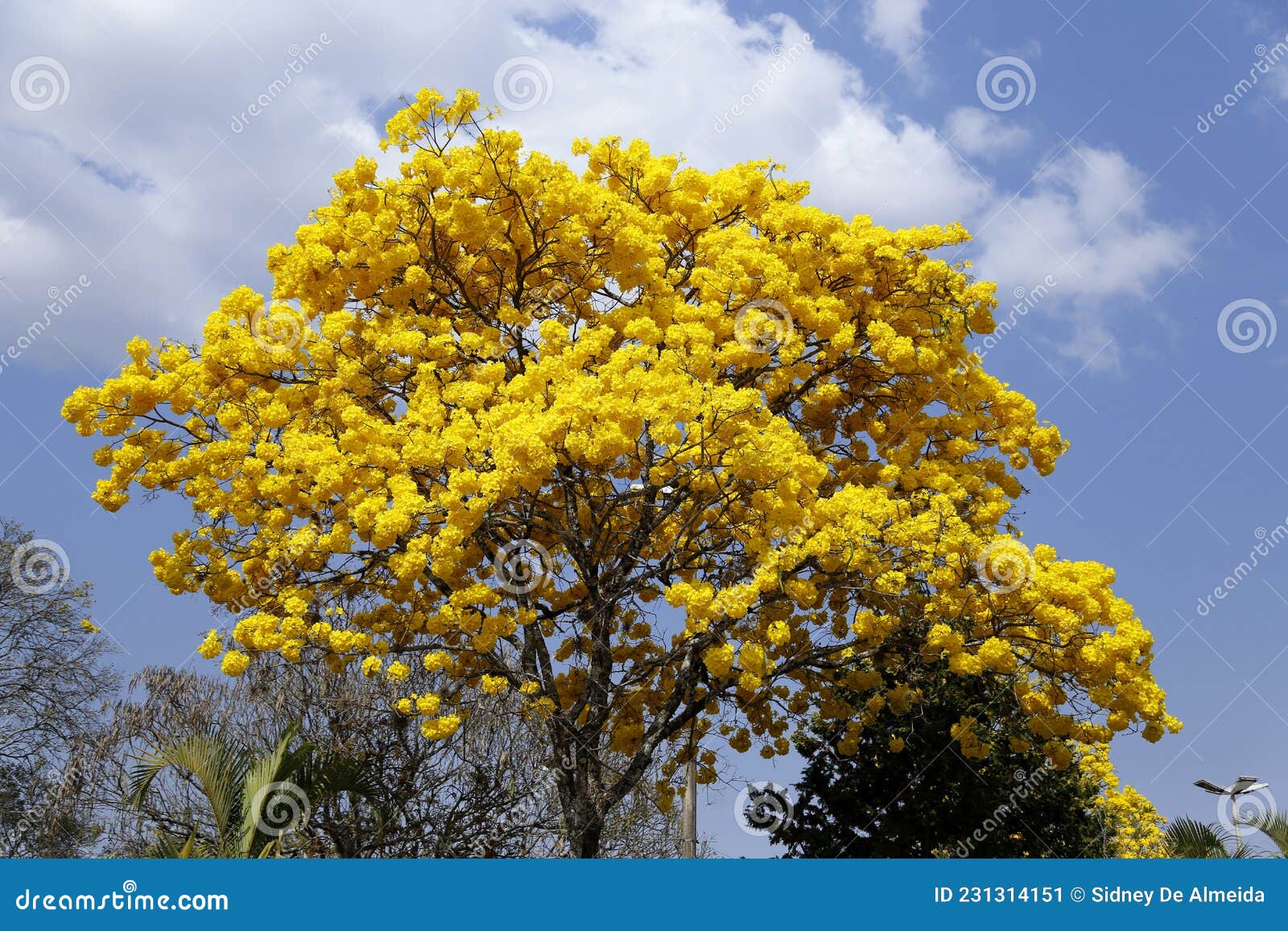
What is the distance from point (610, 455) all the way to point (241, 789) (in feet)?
11.2

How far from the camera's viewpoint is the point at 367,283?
34.6ft

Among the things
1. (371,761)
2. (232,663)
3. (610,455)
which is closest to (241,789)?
(232,663)

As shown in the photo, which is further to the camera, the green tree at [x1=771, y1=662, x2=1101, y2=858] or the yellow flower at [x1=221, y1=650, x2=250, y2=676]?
the green tree at [x1=771, y1=662, x2=1101, y2=858]

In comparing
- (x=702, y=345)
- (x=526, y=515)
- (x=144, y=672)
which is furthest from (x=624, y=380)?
(x=144, y=672)

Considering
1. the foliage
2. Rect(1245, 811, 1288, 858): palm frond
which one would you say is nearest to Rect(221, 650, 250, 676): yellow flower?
the foliage

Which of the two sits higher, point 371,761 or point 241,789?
point 371,761

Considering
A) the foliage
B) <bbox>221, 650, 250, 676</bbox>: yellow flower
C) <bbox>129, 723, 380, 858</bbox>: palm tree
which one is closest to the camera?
<bbox>129, 723, 380, 858</bbox>: palm tree

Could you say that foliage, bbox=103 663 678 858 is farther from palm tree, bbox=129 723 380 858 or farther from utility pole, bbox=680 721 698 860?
palm tree, bbox=129 723 380 858

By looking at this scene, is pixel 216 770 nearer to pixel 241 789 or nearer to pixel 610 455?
pixel 241 789

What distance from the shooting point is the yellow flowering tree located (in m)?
8.85

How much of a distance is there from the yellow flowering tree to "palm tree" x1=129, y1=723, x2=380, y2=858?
102cm

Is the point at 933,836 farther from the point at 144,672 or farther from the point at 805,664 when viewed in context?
the point at 144,672

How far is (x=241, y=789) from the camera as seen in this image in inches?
303

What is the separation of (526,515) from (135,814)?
5.87 meters
